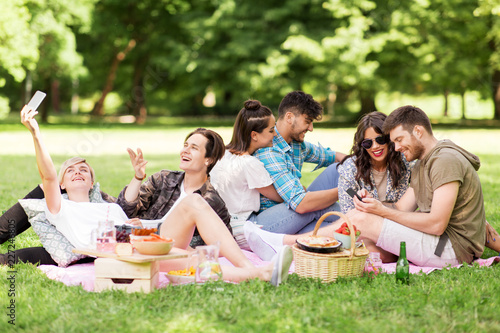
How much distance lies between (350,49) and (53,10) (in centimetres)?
1245

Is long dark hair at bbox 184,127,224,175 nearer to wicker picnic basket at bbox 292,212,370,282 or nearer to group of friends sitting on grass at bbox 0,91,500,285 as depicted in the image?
group of friends sitting on grass at bbox 0,91,500,285

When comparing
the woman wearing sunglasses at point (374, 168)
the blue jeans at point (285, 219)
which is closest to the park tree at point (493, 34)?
the woman wearing sunglasses at point (374, 168)

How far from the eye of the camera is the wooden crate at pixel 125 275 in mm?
3840

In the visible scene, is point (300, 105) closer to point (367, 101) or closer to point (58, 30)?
point (58, 30)

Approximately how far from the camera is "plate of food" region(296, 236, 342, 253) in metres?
4.20

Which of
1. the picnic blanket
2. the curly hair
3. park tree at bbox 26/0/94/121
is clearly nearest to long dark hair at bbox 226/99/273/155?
the curly hair

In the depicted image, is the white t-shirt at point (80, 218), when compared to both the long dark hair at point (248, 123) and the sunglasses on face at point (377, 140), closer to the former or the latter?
the long dark hair at point (248, 123)

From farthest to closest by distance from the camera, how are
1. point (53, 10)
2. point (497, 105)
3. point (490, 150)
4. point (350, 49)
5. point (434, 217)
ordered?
point (497, 105) < point (53, 10) < point (350, 49) < point (490, 150) < point (434, 217)

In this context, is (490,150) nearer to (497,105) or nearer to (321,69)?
(321,69)

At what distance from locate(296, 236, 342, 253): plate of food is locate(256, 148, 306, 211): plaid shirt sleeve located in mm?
818

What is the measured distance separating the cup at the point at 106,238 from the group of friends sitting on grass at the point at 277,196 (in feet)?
1.56

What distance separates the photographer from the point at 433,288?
394 cm

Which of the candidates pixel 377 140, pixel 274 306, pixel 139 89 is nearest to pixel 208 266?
pixel 274 306

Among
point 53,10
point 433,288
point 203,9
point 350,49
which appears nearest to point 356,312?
point 433,288
